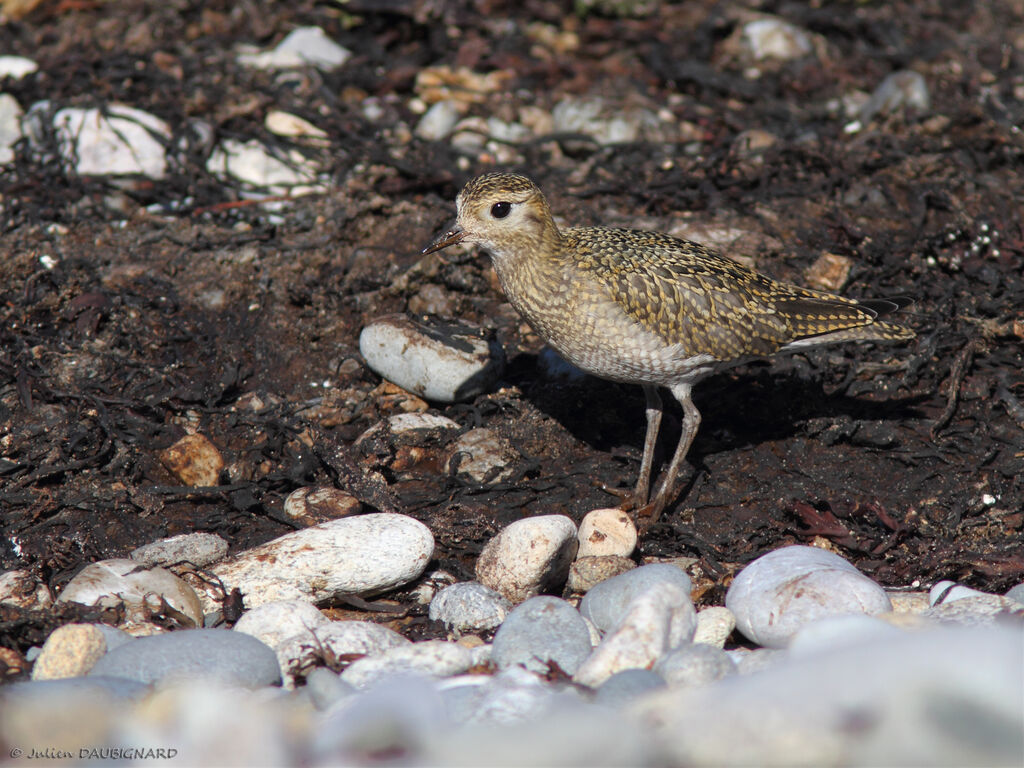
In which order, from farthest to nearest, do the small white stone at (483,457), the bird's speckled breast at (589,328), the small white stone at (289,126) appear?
the small white stone at (289,126), the small white stone at (483,457), the bird's speckled breast at (589,328)

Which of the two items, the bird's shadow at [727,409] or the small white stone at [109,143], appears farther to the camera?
the small white stone at [109,143]

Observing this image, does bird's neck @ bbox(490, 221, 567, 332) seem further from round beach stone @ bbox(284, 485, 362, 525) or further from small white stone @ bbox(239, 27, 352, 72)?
small white stone @ bbox(239, 27, 352, 72)

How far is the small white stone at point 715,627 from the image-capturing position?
4461 millimetres

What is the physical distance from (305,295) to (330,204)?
1.21 m

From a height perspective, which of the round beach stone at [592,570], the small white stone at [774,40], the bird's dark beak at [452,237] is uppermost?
the small white stone at [774,40]

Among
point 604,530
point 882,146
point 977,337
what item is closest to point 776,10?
point 882,146

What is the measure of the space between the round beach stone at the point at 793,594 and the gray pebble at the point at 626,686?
31.5 inches

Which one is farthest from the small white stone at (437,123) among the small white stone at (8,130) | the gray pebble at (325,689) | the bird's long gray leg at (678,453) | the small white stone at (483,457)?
the gray pebble at (325,689)

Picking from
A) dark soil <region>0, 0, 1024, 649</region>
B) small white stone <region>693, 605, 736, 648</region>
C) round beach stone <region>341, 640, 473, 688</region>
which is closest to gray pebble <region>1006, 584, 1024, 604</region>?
dark soil <region>0, 0, 1024, 649</region>

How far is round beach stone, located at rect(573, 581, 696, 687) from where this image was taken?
3883mm

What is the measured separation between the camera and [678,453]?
19.3 ft

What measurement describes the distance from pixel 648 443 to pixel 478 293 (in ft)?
6.43

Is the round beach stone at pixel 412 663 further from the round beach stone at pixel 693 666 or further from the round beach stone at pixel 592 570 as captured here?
the round beach stone at pixel 592 570

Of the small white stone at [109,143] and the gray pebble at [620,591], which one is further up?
the small white stone at [109,143]
